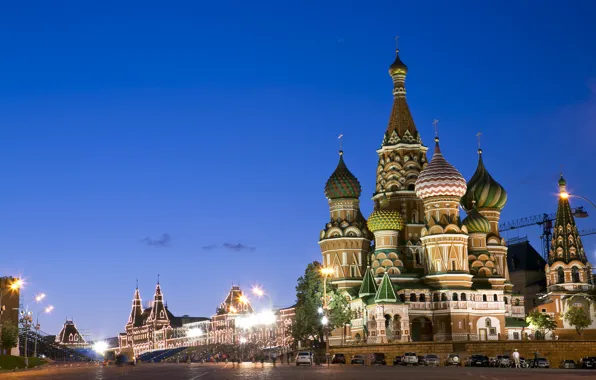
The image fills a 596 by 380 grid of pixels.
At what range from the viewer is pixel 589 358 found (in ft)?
169

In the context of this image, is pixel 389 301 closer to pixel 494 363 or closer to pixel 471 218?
pixel 471 218

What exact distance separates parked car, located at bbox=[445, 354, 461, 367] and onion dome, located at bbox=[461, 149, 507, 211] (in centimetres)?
4323

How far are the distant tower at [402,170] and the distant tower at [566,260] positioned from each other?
17.6m

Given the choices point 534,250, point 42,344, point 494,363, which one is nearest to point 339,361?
point 494,363

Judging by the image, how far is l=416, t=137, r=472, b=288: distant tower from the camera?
8831cm

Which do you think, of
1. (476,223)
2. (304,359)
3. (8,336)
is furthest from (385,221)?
(8,336)

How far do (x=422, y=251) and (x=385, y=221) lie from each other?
5.21 metres

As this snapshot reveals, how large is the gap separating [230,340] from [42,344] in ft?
191

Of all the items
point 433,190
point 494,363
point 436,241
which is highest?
point 433,190

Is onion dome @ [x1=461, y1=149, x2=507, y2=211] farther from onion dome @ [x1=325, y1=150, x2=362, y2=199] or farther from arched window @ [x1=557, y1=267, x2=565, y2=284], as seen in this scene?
onion dome @ [x1=325, y1=150, x2=362, y2=199]

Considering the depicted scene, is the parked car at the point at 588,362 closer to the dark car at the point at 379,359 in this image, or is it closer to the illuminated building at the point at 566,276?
the dark car at the point at 379,359

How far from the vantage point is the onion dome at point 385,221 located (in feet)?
305

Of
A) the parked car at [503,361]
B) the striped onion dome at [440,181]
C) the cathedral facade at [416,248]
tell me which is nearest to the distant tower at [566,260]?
the cathedral facade at [416,248]

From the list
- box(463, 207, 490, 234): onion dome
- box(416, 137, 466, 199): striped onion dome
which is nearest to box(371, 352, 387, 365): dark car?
box(416, 137, 466, 199): striped onion dome
